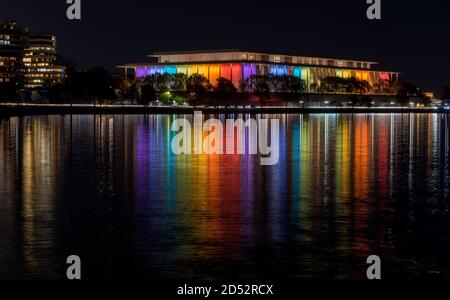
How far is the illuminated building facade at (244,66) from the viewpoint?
515 ft

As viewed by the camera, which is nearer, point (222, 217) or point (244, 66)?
point (222, 217)

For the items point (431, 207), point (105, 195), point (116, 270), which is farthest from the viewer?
point (105, 195)

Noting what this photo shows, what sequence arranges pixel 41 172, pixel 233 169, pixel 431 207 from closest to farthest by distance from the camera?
pixel 431 207, pixel 41 172, pixel 233 169

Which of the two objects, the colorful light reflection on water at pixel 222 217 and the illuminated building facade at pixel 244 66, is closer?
the colorful light reflection on water at pixel 222 217

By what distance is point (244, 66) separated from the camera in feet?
512

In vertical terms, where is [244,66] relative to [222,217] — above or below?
above

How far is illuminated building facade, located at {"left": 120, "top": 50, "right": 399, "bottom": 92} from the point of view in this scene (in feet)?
515

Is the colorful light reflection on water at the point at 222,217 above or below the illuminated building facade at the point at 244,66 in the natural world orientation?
below

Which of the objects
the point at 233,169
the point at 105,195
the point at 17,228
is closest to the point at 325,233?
the point at 17,228

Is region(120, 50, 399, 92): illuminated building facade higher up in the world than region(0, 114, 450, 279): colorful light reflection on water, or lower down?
higher up

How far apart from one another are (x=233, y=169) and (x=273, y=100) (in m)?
131

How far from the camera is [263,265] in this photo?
1148 cm

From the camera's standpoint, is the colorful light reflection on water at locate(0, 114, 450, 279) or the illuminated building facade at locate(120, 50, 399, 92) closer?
the colorful light reflection on water at locate(0, 114, 450, 279)
